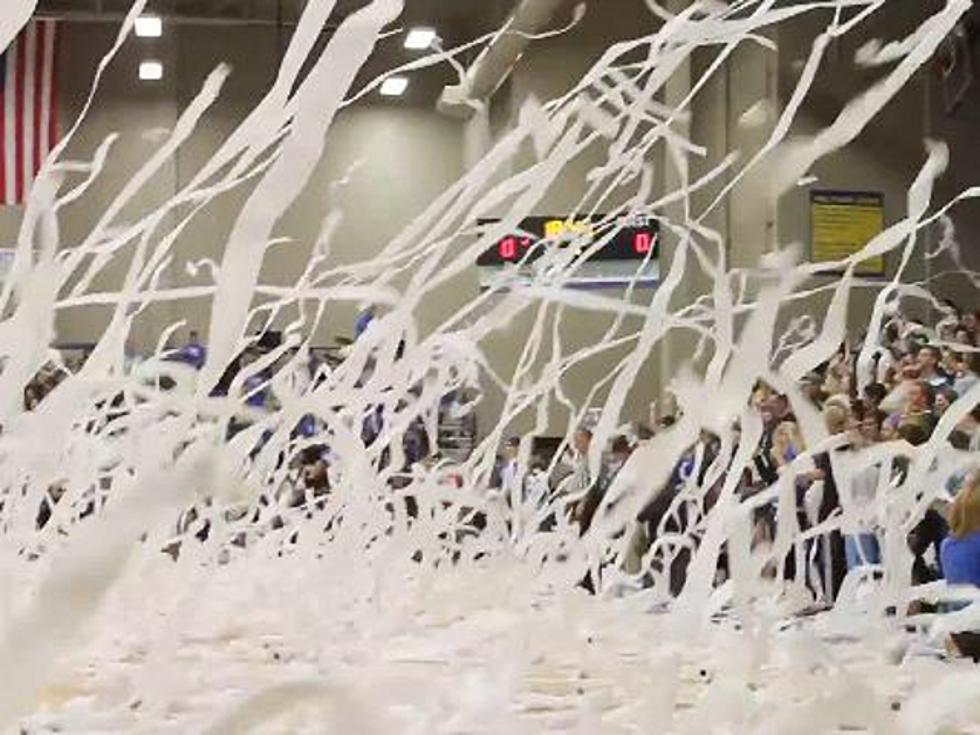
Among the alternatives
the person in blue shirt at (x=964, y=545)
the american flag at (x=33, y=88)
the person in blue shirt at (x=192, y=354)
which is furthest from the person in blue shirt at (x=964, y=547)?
the american flag at (x=33, y=88)

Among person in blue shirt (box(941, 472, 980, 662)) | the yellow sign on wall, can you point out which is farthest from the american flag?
person in blue shirt (box(941, 472, 980, 662))

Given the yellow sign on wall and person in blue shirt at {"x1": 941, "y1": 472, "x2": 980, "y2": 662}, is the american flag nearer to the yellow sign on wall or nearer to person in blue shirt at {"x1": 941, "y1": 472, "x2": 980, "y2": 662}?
the yellow sign on wall

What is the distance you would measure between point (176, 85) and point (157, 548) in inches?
333

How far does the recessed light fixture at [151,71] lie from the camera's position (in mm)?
8422

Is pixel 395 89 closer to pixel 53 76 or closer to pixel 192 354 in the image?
pixel 53 76

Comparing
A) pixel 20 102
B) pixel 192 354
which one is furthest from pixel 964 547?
pixel 20 102

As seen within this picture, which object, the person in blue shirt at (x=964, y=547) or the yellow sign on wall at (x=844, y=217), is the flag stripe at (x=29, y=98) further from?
the person in blue shirt at (x=964, y=547)

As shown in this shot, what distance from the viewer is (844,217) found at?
7.27 meters

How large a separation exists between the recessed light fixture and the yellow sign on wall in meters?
3.14

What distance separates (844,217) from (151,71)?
329 centimetres

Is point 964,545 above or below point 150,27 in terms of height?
below

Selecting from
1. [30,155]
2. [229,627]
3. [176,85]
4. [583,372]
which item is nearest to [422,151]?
[176,85]

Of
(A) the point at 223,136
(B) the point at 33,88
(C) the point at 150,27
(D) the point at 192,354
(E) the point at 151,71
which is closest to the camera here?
(D) the point at 192,354

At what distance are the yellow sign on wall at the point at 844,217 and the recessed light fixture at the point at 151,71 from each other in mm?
3141
